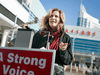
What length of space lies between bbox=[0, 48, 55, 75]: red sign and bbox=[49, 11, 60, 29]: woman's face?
755mm

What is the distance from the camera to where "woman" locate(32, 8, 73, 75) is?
135 cm

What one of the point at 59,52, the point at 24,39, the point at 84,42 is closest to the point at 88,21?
the point at 84,42

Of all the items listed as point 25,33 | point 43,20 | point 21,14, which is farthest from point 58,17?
point 21,14

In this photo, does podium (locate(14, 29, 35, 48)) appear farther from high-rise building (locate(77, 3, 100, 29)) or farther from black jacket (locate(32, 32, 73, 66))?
high-rise building (locate(77, 3, 100, 29))

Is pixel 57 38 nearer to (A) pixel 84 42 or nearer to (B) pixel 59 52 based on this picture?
(B) pixel 59 52

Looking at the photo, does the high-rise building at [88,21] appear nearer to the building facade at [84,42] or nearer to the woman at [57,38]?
the building facade at [84,42]

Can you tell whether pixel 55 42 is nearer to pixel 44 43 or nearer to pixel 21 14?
pixel 44 43

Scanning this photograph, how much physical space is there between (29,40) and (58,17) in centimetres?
66

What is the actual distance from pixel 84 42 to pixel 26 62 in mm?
33521

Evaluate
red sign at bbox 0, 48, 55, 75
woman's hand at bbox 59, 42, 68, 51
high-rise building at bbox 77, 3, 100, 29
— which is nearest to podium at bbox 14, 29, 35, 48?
red sign at bbox 0, 48, 55, 75

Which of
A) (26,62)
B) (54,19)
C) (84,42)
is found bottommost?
(26,62)

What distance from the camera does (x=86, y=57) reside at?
31625 millimetres

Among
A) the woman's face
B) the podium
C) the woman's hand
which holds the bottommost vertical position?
the woman's hand

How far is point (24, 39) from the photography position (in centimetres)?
111
